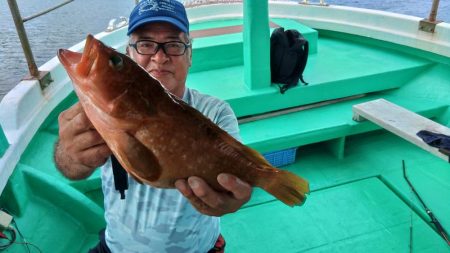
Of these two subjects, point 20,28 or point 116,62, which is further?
point 20,28

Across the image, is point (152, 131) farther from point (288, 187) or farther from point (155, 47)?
point (155, 47)

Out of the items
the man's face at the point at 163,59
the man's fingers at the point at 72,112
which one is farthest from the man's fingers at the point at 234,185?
the man's face at the point at 163,59

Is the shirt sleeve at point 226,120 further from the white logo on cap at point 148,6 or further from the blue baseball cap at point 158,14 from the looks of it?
the white logo on cap at point 148,6

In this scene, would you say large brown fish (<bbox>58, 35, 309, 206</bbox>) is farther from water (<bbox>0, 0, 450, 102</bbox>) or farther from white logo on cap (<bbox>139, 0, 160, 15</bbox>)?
water (<bbox>0, 0, 450, 102</bbox>)

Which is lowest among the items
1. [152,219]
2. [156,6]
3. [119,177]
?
[152,219]

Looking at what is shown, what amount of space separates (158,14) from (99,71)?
0.71 m

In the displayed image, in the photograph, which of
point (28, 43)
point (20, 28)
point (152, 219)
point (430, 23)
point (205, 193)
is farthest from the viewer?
point (430, 23)

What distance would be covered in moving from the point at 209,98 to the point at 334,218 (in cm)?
186

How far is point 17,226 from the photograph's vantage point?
2428 millimetres

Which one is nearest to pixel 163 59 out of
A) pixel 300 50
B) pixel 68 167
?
pixel 68 167

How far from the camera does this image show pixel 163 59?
5.89 ft

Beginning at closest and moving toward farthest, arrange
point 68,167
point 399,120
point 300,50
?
point 68,167 < point 399,120 < point 300,50

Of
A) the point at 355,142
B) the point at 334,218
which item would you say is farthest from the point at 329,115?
the point at 334,218

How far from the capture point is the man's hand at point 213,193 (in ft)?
4.25
